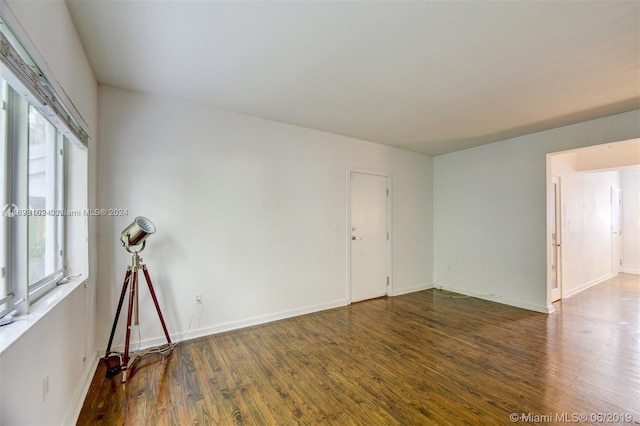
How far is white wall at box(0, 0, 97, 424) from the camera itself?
→ 1.09 m

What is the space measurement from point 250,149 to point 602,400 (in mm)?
3893

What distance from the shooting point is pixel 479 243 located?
4621mm

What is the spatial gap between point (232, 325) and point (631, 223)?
8962 mm

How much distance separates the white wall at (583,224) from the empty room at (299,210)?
10cm

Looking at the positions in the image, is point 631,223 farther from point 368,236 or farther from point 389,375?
point 389,375

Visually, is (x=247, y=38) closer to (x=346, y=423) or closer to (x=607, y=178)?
(x=346, y=423)

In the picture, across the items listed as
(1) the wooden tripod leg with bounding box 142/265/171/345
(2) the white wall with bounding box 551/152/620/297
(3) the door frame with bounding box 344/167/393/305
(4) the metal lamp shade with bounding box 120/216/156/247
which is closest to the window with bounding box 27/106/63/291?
(4) the metal lamp shade with bounding box 120/216/156/247

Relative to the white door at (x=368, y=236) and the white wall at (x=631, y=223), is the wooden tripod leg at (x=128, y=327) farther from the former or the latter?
the white wall at (x=631, y=223)

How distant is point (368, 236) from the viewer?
4.45 m

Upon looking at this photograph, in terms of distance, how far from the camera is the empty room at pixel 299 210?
5.35 feet

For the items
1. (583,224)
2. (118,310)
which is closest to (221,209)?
(118,310)

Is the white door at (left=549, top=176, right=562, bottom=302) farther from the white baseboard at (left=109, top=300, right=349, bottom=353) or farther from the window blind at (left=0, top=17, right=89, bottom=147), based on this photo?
the window blind at (left=0, top=17, right=89, bottom=147)

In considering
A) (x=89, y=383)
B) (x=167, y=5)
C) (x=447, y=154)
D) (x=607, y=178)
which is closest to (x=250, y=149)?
(x=167, y=5)

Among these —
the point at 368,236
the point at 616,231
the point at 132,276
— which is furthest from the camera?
the point at 616,231
